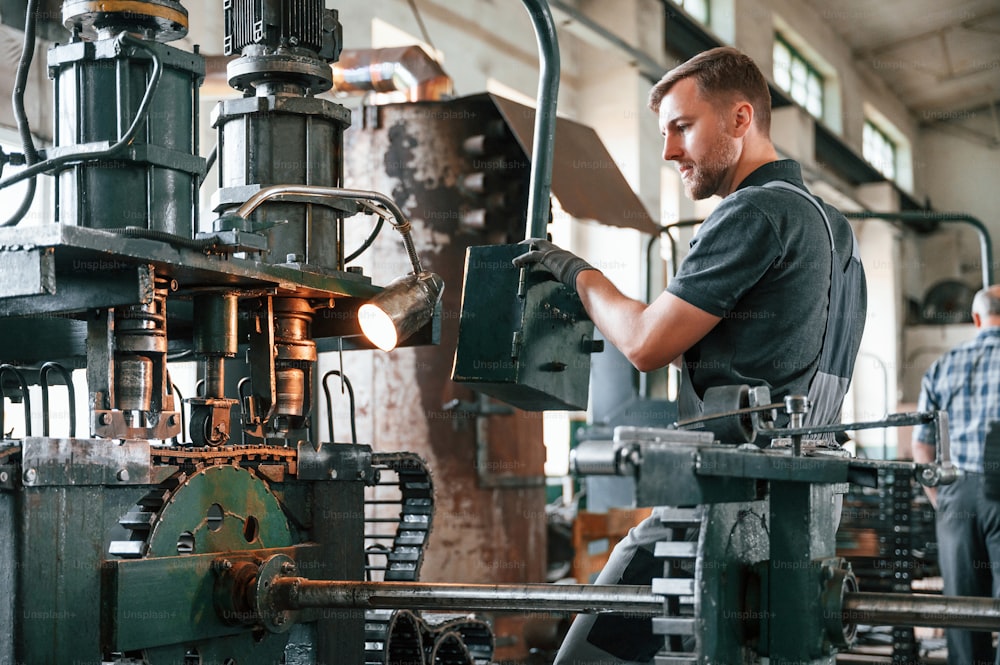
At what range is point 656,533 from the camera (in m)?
2.06

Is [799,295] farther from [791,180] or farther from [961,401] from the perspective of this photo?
[961,401]

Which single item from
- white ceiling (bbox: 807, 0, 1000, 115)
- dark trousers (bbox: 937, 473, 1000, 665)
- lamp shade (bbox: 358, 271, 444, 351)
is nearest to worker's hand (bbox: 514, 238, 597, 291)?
lamp shade (bbox: 358, 271, 444, 351)

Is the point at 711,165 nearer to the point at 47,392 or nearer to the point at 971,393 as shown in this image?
the point at 47,392

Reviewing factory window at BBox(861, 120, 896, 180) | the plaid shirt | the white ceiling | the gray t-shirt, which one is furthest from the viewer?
factory window at BBox(861, 120, 896, 180)

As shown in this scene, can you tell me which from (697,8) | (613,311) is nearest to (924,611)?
(613,311)

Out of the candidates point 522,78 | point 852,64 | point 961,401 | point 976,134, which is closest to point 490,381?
point 961,401

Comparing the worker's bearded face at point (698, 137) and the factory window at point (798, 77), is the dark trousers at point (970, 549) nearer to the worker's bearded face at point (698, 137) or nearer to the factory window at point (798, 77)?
the worker's bearded face at point (698, 137)

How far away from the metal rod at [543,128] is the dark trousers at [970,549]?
275 centimetres

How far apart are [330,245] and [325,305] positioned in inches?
6.5

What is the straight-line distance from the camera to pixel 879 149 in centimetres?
1555

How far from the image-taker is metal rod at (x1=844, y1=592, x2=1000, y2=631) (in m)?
1.54

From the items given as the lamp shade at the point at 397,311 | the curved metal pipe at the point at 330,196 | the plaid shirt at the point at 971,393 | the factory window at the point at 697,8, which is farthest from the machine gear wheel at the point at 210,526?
the factory window at the point at 697,8

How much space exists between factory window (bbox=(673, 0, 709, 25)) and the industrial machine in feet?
26.0

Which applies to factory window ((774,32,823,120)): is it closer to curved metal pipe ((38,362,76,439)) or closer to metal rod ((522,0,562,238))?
metal rod ((522,0,562,238))
